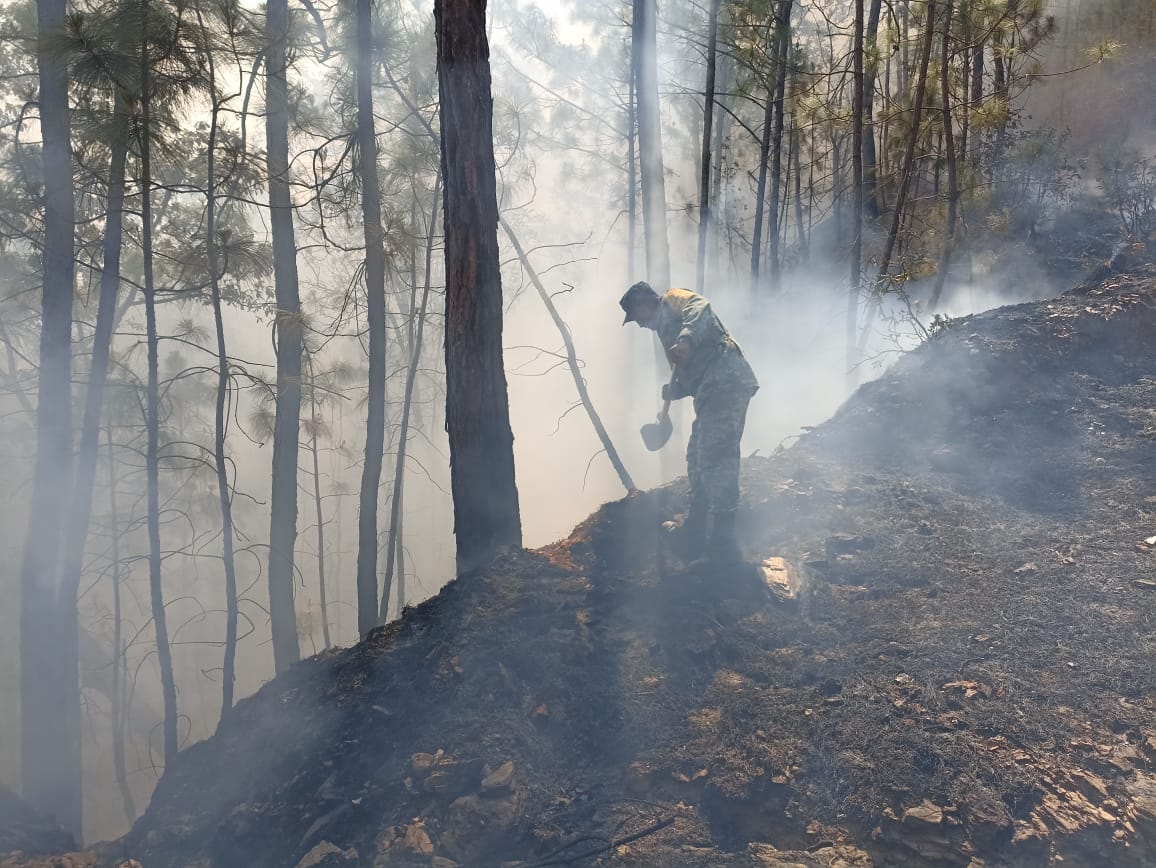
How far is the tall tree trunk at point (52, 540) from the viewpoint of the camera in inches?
276

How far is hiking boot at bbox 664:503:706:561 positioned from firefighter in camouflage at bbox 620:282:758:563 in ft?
0.06

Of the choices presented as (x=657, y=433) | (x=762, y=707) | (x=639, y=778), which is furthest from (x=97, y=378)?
(x=762, y=707)

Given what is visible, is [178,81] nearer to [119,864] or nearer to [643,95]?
[119,864]

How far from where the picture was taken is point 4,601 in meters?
14.0

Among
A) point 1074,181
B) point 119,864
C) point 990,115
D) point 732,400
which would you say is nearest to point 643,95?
point 990,115

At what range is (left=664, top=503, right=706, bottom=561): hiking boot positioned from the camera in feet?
17.8

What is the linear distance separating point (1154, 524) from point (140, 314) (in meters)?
20.8

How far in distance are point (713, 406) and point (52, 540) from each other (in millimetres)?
7214

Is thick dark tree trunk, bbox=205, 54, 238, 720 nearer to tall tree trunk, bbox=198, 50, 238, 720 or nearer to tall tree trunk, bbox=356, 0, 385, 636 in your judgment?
tall tree trunk, bbox=198, 50, 238, 720

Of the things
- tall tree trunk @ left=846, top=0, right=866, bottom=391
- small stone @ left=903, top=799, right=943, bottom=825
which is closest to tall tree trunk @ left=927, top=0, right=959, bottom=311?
tall tree trunk @ left=846, top=0, right=866, bottom=391

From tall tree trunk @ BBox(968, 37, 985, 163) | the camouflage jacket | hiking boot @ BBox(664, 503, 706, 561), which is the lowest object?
hiking boot @ BBox(664, 503, 706, 561)

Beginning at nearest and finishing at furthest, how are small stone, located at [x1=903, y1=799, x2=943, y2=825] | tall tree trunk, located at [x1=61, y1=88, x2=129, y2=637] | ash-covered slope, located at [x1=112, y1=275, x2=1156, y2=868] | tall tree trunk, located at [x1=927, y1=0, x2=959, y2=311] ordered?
1. small stone, located at [x1=903, y1=799, x2=943, y2=825]
2. ash-covered slope, located at [x1=112, y1=275, x2=1156, y2=868]
3. tall tree trunk, located at [x1=61, y1=88, x2=129, y2=637]
4. tall tree trunk, located at [x1=927, y1=0, x2=959, y2=311]

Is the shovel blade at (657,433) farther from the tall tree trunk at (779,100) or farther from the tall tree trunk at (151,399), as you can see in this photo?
the tall tree trunk at (779,100)

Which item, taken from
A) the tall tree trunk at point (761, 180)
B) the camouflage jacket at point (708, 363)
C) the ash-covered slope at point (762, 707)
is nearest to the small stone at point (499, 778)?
the ash-covered slope at point (762, 707)
